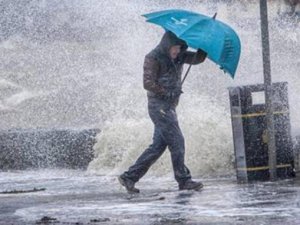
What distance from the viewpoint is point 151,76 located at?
32.0ft

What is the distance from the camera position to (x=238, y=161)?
34.4ft

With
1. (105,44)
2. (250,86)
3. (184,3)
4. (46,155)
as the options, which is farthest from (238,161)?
(105,44)

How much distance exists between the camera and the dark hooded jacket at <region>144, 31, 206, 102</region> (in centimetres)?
977

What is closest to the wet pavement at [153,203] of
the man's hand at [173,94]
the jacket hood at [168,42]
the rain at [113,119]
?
the rain at [113,119]

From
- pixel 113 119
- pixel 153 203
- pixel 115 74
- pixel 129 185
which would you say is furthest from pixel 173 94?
pixel 115 74

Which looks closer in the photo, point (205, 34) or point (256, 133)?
point (205, 34)

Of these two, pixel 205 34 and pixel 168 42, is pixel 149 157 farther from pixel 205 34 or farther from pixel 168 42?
pixel 205 34

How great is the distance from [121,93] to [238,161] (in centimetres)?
704

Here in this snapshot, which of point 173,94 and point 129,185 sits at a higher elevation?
point 173,94

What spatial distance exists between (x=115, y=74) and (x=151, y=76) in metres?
10.2

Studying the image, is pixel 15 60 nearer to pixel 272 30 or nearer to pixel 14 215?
pixel 272 30

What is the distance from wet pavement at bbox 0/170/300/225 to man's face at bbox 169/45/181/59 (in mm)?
1400

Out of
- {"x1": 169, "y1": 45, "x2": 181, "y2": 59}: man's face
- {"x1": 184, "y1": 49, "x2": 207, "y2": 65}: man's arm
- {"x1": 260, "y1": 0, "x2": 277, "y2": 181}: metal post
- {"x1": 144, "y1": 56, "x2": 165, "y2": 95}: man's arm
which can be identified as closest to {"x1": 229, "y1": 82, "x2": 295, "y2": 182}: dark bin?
{"x1": 260, "y1": 0, "x2": 277, "y2": 181}: metal post

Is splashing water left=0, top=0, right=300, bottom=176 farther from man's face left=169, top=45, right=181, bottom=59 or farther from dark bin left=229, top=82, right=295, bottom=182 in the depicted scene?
man's face left=169, top=45, right=181, bottom=59
